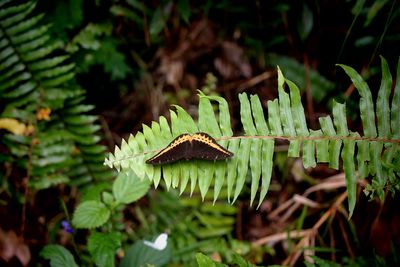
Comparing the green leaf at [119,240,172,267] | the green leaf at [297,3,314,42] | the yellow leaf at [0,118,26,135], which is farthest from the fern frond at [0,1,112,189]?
the green leaf at [297,3,314,42]

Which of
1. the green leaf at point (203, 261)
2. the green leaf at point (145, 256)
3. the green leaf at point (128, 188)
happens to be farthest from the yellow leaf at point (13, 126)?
the green leaf at point (203, 261)

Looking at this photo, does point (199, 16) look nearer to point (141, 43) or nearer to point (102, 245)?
point (141, 43)

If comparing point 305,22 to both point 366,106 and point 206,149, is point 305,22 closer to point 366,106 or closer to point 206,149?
point 366,106

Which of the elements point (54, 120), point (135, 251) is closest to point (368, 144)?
point (135, 251)

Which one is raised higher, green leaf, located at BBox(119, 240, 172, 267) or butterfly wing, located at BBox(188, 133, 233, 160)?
butterfly wing, located at BBox(188, 133, 233, 160)

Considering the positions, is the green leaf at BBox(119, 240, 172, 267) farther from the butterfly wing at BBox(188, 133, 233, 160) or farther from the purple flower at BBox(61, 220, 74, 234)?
the butterfly wing at BBox(188, 133, 233, 160)

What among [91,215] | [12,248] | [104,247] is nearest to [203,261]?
[104,247]
